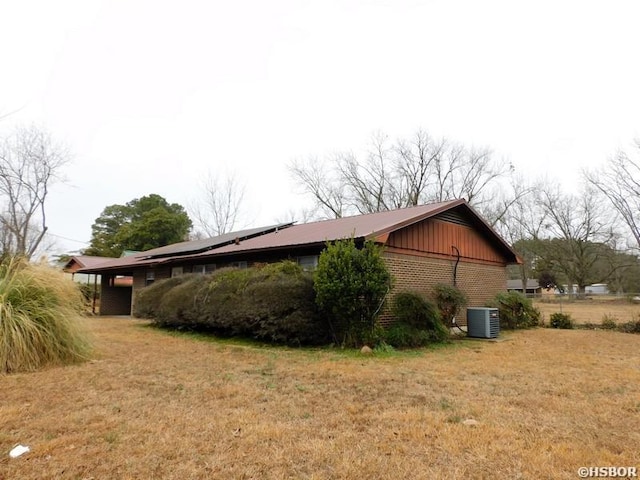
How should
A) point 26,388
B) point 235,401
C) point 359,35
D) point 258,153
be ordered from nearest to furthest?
point 235,401
point 26,388
point 359,35
point 258,153

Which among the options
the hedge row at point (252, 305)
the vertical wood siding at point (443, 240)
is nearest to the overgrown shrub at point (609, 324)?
the vertical wood siding at point (443, 240)

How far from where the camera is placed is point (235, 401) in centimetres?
480

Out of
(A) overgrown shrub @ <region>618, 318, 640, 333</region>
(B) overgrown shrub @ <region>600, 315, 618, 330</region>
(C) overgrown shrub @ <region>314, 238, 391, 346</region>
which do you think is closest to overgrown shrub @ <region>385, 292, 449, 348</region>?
(C) overgrown shrub @ <region>314, 238, 391, 346</region>

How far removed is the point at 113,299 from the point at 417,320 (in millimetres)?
19563

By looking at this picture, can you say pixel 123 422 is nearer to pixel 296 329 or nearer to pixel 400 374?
pixel 400 374

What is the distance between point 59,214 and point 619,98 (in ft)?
121

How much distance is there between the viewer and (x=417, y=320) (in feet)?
32.9

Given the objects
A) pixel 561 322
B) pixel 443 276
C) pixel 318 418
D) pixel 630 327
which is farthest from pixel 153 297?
pixel 630 327

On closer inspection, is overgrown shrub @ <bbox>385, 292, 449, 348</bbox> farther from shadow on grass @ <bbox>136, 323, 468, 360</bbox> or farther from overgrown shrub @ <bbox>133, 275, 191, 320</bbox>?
overgrown shrub @ <bbox>133, 275, 191, 320</bbox>

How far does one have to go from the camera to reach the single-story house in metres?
11.4

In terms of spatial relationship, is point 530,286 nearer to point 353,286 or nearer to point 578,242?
point 578,242

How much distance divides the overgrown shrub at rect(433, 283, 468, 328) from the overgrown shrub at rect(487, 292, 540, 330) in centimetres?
325

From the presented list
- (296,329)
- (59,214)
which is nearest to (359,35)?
(296,329)

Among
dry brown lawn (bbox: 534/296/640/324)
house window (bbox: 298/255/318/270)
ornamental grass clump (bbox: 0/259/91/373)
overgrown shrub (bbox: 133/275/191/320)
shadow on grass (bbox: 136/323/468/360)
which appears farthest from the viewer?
dry brown lawn (bbox: 534/296/640/324)
